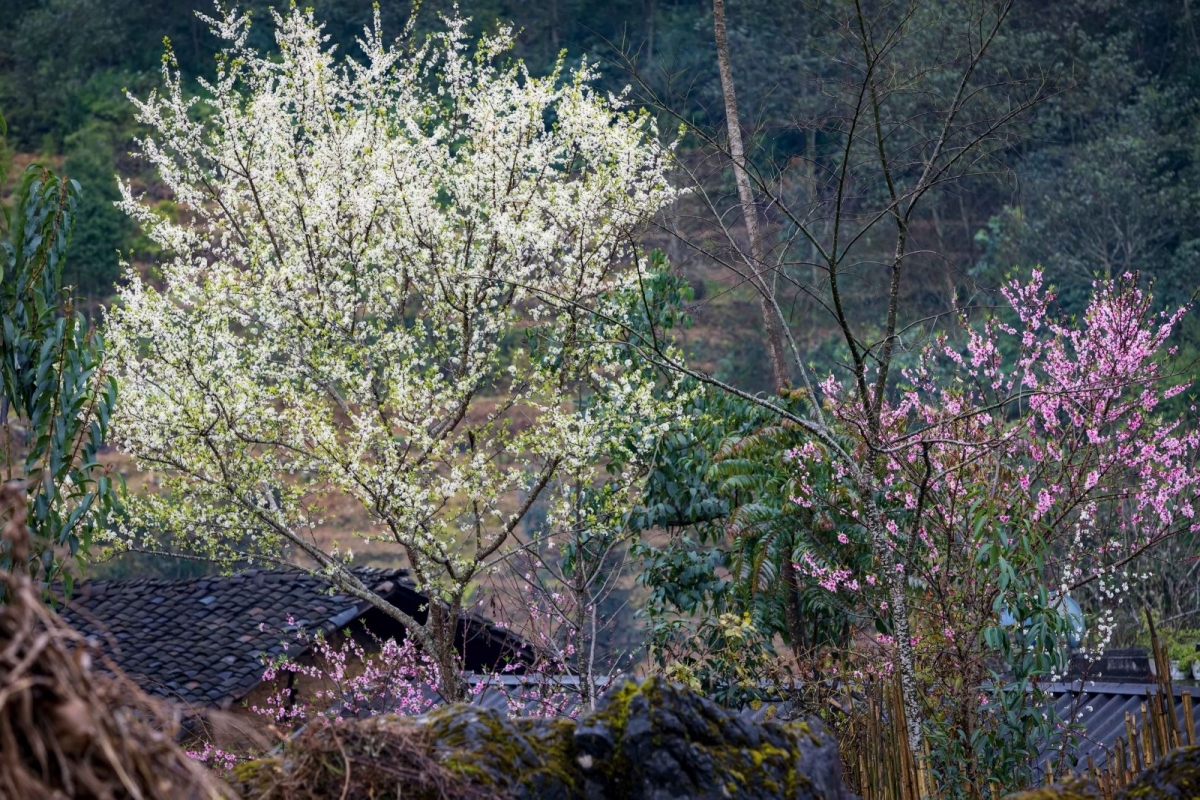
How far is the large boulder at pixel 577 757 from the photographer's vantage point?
247 cm

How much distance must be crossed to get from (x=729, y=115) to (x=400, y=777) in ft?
25.0

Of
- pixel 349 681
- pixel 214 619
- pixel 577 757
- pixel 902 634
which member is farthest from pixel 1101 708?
pixel 214 619

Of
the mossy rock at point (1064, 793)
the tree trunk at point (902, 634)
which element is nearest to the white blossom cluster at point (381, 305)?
the tree trunk at point (902, 634)

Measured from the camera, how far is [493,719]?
2.75 m

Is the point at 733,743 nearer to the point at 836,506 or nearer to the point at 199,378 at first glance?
the point at 836,506

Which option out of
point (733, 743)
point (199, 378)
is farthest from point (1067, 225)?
point (733, 743)

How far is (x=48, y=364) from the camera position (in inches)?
184

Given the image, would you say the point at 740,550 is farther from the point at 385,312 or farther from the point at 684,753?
the point at 684,753

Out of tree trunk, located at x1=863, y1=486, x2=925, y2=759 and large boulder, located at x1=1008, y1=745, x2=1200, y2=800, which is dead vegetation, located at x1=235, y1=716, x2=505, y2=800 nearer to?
large boulder, located at x1=1008, y1=745, x2=1200, y2=800

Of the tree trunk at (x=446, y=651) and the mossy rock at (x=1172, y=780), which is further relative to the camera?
the tree trunk at (x=446, y=651)

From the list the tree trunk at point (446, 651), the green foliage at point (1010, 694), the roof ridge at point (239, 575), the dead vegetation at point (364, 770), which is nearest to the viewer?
the dead vegetation at point (364, 770)

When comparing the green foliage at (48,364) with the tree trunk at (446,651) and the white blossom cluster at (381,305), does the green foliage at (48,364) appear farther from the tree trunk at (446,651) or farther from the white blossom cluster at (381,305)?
the tree trunk at (446,651)

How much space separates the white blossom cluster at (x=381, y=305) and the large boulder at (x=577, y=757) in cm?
547

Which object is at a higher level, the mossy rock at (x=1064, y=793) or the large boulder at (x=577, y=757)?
the large boulder at (x=577, y=757)
